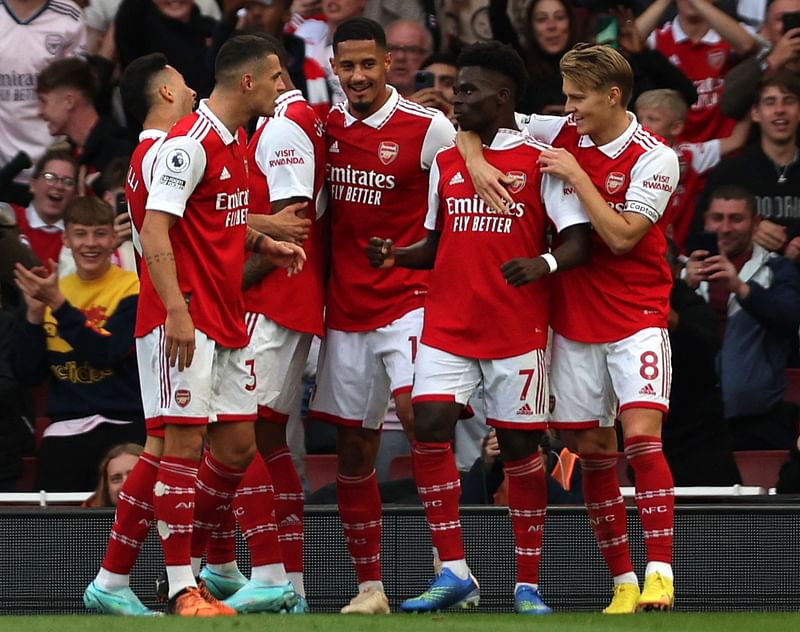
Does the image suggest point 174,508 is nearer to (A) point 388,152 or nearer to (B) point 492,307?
(B) point 492,307

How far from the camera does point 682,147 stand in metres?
A: 10.9

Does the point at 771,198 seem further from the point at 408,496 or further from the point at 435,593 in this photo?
the point at 435,593

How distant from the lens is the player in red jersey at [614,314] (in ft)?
23.8

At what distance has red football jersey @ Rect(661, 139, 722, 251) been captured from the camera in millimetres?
10789

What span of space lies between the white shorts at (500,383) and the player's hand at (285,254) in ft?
2.06

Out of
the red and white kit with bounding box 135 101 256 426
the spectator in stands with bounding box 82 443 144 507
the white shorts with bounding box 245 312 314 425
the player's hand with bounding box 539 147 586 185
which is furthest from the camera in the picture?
the spectator in stands with bounding box 82 443 144 507

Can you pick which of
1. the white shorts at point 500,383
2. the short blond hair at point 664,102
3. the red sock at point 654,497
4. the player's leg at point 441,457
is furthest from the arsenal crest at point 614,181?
the short blond hair at point 664,102

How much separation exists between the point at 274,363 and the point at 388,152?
1.02 meters

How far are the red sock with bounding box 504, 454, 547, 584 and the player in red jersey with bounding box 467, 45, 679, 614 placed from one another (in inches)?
8.3

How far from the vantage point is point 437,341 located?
7.43 meters

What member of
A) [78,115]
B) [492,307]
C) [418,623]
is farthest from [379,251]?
[78,115]

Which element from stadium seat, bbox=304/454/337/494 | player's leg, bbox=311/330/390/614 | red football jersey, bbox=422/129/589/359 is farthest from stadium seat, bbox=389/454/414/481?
red football jersey, bbox=422/129/589/359

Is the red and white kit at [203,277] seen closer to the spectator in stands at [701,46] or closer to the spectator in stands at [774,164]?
the spectator in stands at [774,164]

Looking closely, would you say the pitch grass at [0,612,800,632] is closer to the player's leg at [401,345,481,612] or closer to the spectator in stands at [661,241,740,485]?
the player's leg at [401,345,481,612]
